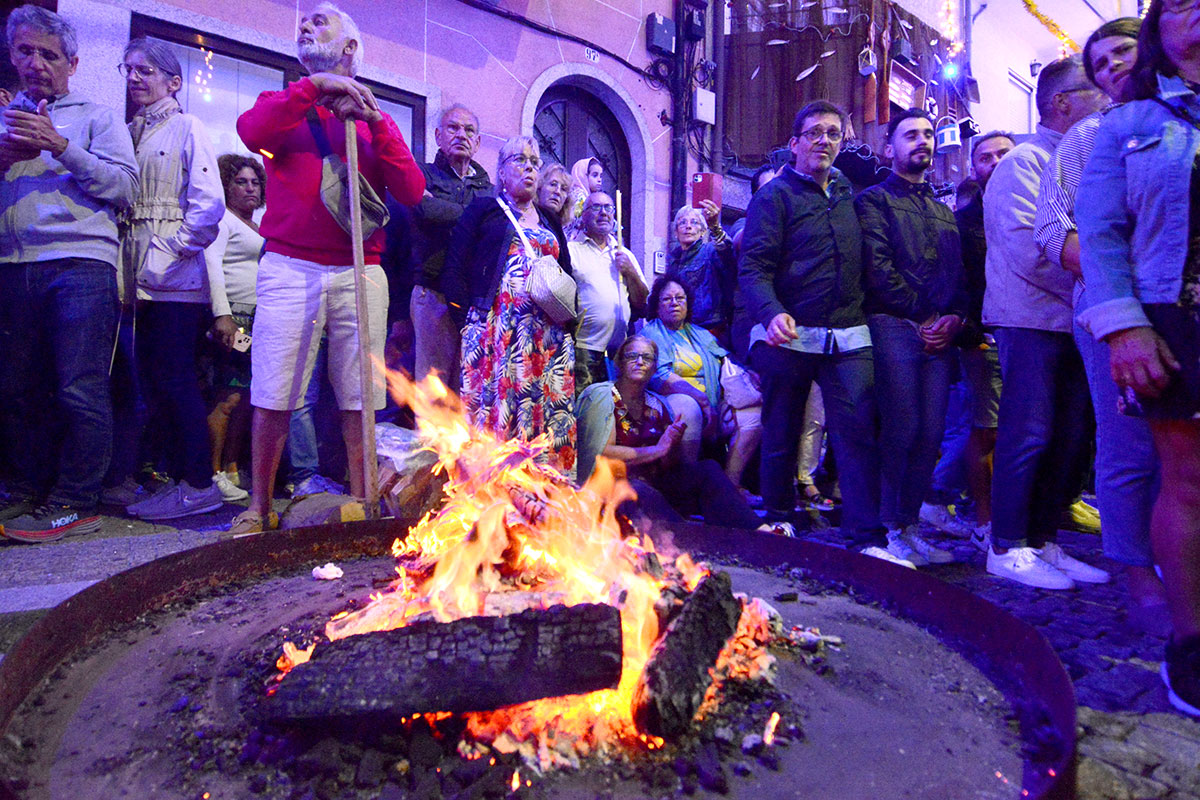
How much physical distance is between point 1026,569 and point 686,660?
260 centimetres

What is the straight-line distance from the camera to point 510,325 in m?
4.46

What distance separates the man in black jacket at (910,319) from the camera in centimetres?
398

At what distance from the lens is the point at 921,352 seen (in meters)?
4.08

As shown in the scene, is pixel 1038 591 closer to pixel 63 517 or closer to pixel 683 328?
pixel 683 328

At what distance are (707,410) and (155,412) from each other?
12.8ft

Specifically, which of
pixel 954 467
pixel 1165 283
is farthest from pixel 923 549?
pixel 1165 283

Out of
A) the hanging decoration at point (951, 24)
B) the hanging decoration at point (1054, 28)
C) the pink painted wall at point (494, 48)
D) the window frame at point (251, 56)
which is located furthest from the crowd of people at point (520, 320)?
the hanging decoration at point (1054, 28)

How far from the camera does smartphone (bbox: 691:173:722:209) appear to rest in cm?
1052

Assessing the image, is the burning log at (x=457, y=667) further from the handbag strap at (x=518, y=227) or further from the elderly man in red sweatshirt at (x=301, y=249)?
the handbag strap at (x=518, y=227)

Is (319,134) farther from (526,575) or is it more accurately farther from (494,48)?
(494,48)

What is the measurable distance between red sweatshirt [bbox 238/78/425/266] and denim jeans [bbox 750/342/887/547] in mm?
2279

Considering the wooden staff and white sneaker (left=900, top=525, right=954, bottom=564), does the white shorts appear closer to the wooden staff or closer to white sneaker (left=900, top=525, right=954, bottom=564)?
the wooden staff

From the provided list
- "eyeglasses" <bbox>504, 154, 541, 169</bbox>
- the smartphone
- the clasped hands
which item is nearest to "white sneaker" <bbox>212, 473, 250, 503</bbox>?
the clasped hands

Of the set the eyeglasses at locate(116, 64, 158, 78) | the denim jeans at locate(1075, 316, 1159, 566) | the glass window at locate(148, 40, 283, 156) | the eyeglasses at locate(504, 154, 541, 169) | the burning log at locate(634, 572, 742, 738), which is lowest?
the burning log at locate(634, 572, 742, 738)
